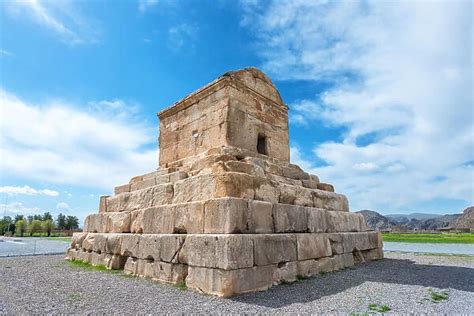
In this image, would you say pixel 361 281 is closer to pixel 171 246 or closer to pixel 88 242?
pixel 171 246

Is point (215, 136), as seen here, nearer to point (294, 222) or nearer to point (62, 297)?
point (294, 222)

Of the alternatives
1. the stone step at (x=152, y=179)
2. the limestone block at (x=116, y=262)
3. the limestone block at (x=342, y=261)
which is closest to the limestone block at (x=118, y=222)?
the limestone block at (x=116, y=262)

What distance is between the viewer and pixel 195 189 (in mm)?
6609

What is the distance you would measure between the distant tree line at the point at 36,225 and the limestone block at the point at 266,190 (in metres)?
64.0

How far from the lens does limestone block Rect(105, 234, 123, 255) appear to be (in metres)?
8.00

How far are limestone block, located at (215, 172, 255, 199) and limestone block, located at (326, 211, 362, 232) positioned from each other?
10.3ft

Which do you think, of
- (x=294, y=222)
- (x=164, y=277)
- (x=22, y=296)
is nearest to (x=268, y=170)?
(x=294, y=222)

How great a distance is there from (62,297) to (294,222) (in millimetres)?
4637

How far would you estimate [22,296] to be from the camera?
5.13 m

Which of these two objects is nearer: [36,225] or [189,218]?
[189,218]

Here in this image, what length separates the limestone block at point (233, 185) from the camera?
5.86 m

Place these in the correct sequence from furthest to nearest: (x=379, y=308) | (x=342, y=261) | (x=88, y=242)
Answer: (x=88, y=242) < (x=342, y=261) < (x=379, y=308)

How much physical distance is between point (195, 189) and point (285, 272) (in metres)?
2.53

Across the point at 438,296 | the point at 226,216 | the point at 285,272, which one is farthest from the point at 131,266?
the point at 438,296
